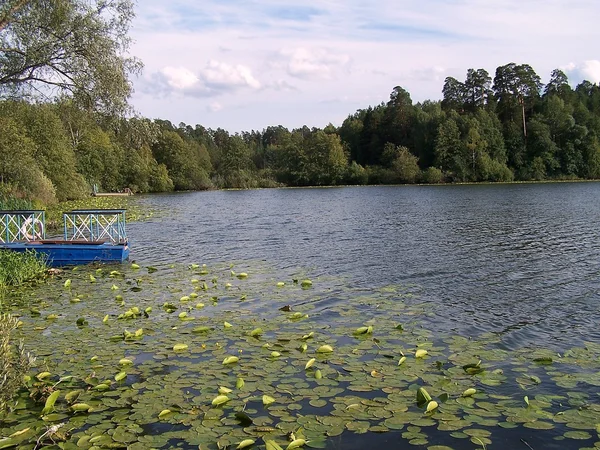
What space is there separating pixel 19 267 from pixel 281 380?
39.9ft

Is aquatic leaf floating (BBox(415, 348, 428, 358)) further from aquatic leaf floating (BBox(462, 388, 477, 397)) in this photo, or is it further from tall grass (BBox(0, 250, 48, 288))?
tall grass (BBox(0, 250, 48, 288))

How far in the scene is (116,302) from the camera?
46.9 feet

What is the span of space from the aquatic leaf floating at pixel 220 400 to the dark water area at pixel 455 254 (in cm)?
583

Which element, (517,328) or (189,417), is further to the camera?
(517,328)

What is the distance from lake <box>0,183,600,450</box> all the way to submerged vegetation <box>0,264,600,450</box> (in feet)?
0.11

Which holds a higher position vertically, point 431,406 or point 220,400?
point 220,400

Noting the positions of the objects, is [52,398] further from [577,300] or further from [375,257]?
[375,257]

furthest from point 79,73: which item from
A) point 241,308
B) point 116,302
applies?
point 241,308

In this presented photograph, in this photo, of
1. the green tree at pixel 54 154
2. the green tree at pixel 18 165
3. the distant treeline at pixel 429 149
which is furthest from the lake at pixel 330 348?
the distant treeline at pixel 429 149

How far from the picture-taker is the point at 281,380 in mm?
8656

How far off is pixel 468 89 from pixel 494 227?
92.6m

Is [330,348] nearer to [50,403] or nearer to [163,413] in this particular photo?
[163,413]

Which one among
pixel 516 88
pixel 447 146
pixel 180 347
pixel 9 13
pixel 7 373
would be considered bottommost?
pixel 180 347

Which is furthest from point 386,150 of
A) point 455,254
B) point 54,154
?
point 455,254
